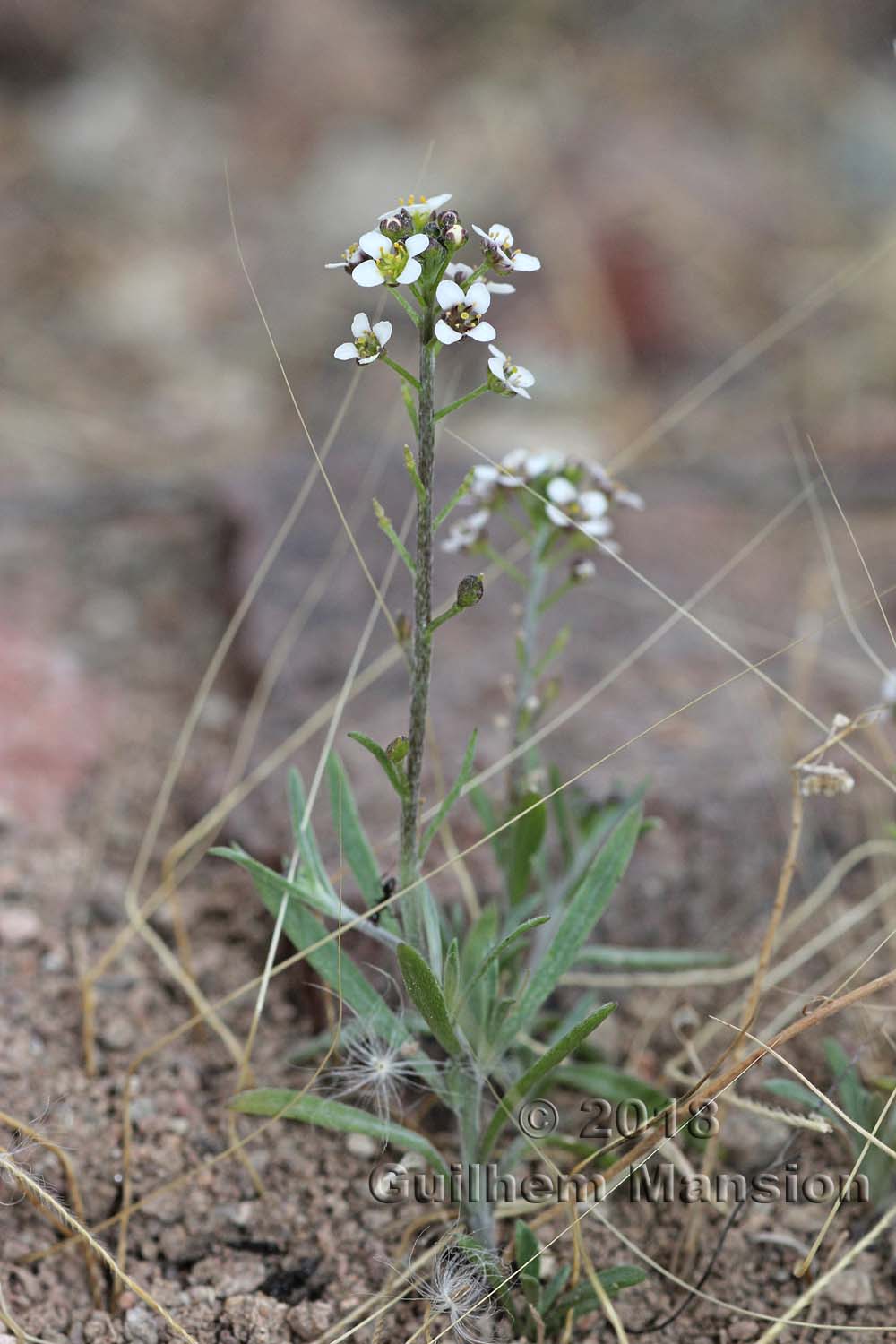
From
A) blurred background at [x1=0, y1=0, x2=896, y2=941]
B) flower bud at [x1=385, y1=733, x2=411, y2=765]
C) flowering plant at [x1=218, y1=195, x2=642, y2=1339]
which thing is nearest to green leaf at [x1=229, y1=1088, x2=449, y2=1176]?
flowering plant at [x1=218, y1=195, x2=642, y2=1339]

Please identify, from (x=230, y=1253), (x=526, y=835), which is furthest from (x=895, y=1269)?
(x=230, y=1253)

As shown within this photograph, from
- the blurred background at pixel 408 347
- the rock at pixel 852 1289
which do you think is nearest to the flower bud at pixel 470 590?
the blurred background at pixel 408 347

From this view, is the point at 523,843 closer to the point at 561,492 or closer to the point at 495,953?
the point at 495,953

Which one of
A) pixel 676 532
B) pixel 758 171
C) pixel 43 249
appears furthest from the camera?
pixel 758 171

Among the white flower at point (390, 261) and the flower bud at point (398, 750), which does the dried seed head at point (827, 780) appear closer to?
the flower bud at point (398, 750)

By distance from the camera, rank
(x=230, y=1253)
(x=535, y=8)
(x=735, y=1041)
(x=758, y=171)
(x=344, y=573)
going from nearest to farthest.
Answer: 1. (x=735, y=1041)
2. (x=230, y=1253)
3. (x=344, y=573)
4. (x=758, y=171)
5. (x=535, y=8)

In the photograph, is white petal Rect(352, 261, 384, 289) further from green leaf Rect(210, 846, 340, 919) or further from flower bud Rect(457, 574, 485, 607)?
green leaf Rect(210, 846, 340, 919)

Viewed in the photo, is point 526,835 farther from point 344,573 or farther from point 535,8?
point 535,8
